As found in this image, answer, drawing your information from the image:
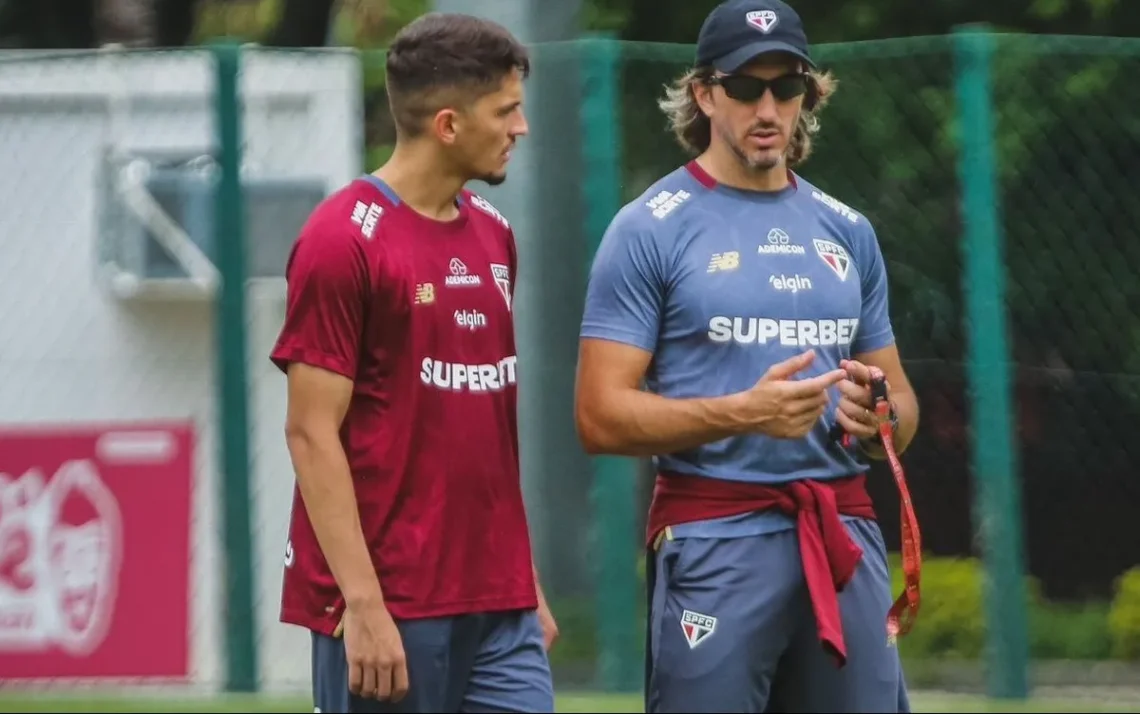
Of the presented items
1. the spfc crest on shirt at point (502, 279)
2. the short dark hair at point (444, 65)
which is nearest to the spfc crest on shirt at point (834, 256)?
the spfc crest on shirt at point (502, 279)

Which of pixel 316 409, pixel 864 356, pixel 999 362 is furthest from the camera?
pixel 999 362

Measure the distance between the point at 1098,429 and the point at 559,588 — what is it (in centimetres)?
193

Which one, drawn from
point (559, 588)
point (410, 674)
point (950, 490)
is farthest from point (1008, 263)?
point (410, 674)

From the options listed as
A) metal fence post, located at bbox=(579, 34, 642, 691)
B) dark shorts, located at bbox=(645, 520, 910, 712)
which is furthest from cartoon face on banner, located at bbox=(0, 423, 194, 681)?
dark shorts, located at bbox=(645, 520, 910, 712)

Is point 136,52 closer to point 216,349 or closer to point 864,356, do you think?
point 216,349

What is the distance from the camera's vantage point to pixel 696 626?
4.01 metres

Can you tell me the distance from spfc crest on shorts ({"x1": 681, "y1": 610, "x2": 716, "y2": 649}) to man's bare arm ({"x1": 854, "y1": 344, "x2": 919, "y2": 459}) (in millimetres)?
515

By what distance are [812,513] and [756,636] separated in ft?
0.85

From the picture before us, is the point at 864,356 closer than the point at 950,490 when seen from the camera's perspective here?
Yes

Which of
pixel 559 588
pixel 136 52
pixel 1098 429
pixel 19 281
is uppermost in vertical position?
pixel 136 52

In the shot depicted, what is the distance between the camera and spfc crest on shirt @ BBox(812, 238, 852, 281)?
4.06 metres

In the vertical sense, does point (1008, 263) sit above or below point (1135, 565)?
above

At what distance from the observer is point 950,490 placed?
22.9ft

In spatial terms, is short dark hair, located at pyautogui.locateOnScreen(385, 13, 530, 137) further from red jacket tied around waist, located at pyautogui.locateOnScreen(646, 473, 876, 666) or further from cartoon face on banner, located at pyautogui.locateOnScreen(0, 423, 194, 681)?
cartoon face on banner, located at pyautogui.locateOnScreen(0, 423, 194, 681)
